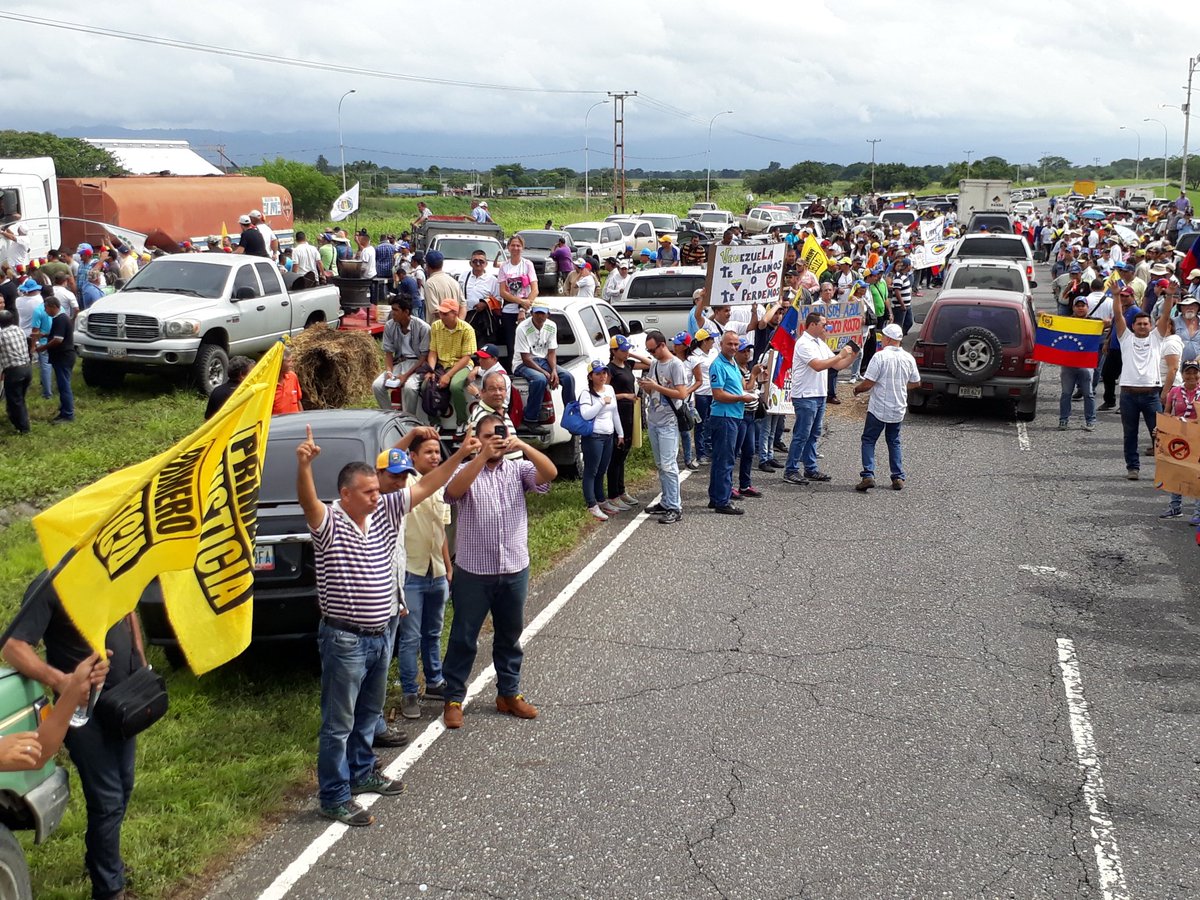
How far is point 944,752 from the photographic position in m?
6.83

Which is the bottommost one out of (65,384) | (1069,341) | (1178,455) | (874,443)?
(874,443)

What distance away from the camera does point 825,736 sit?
701cm

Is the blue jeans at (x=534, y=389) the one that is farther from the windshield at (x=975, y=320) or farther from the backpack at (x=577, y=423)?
the windshield at (x=975, y=320)

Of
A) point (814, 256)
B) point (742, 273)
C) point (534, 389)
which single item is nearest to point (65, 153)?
point (814, 256)

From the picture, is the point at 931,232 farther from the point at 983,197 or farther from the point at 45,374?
the point at 983,197

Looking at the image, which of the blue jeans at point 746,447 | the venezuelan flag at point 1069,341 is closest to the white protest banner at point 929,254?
the venezuelan flag at point 1069,341

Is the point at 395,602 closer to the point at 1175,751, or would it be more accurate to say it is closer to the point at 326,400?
the point at 1175,751

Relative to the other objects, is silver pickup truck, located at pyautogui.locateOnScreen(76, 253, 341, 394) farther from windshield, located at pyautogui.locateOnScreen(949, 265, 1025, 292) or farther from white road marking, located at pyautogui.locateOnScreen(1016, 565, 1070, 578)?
white road marking, located at pyautogui.locateOnScreen(1016, 565, 1070, 578)

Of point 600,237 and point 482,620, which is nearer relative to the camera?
point 482,620

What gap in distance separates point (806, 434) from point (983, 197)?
45.5 m

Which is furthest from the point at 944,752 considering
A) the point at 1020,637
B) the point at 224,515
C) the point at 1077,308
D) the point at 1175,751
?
the point at 1077,308

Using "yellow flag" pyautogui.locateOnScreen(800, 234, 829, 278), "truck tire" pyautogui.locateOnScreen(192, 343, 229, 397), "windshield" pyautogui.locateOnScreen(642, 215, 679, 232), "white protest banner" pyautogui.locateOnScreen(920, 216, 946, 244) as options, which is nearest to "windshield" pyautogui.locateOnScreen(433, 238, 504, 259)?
"yellow flag" pyautogui.locateOnScreen(800, 234, 829, 278)

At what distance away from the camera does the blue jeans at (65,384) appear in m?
15.2

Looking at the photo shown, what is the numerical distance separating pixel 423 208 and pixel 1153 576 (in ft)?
94.5
